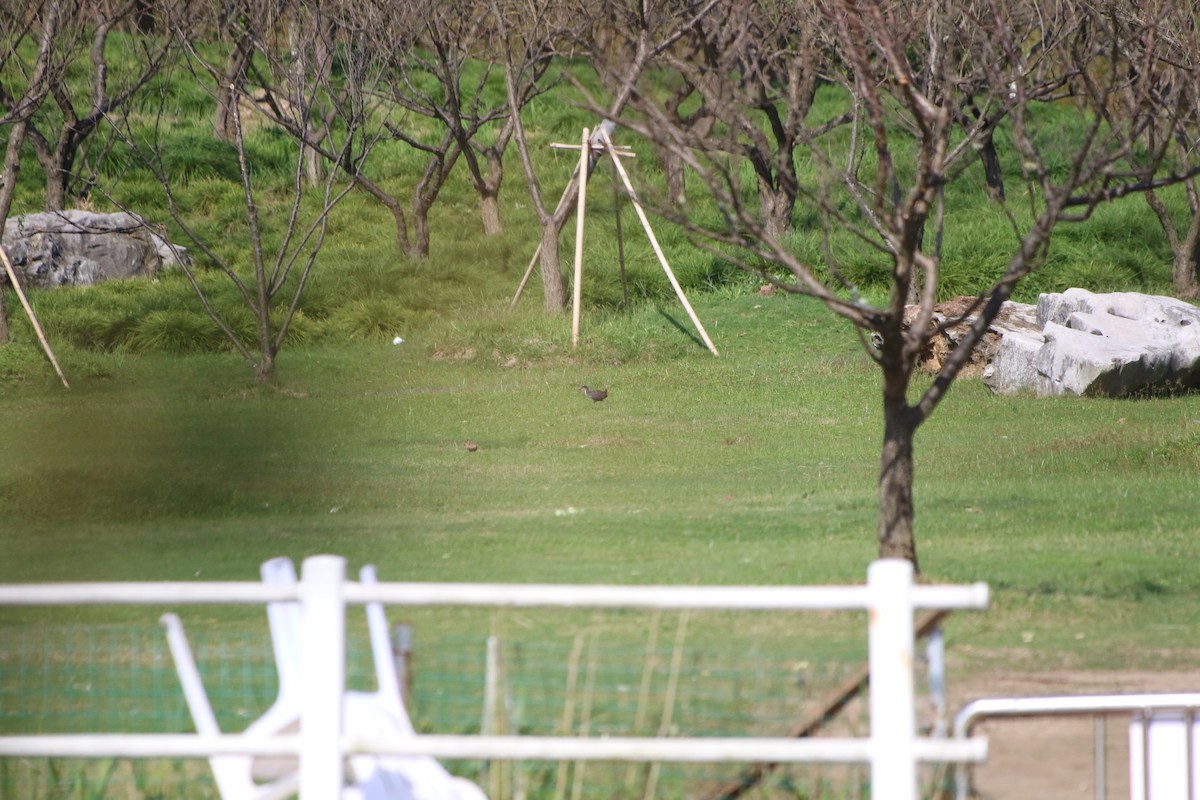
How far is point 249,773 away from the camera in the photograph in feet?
12.4

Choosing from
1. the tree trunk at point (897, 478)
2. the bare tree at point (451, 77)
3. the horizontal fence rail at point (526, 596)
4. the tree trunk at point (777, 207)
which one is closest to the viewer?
the horizontal fence rail at point (526, 596)

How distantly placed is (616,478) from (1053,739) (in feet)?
19.4

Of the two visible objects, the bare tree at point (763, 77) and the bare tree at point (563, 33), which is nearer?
the bare tree at point (763, 77)

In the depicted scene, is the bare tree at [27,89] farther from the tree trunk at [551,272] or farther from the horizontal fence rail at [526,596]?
the horizontal fence rail at [526,596]

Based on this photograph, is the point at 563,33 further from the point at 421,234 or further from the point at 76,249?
the point at 76,249

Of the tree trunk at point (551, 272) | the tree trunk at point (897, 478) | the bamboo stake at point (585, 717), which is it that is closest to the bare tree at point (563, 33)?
the tree trunk at point (551, 272)

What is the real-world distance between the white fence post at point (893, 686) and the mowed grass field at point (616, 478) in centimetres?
265

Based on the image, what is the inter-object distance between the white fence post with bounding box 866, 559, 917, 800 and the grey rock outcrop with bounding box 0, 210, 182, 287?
17246 millimetres

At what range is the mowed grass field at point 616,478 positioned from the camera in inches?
287

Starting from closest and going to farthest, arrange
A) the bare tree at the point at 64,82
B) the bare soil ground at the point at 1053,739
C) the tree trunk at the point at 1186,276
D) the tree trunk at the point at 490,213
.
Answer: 1. the bare soil ground at the point at 1053,739
2. the bare tree at the point at 64,82
3. the tree trunk at the point at 1186,276
4. the tree trunk at the point at 490,213

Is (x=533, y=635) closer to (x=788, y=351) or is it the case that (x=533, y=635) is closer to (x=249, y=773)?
(x=249, y=773)

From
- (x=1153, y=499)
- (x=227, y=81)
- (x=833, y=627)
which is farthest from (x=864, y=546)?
(x=227, y=81)

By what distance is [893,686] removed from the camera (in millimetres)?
3305

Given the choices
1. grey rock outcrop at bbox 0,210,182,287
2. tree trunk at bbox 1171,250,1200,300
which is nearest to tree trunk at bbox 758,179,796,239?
tree trunk at bbox 1171,250,1200,300
